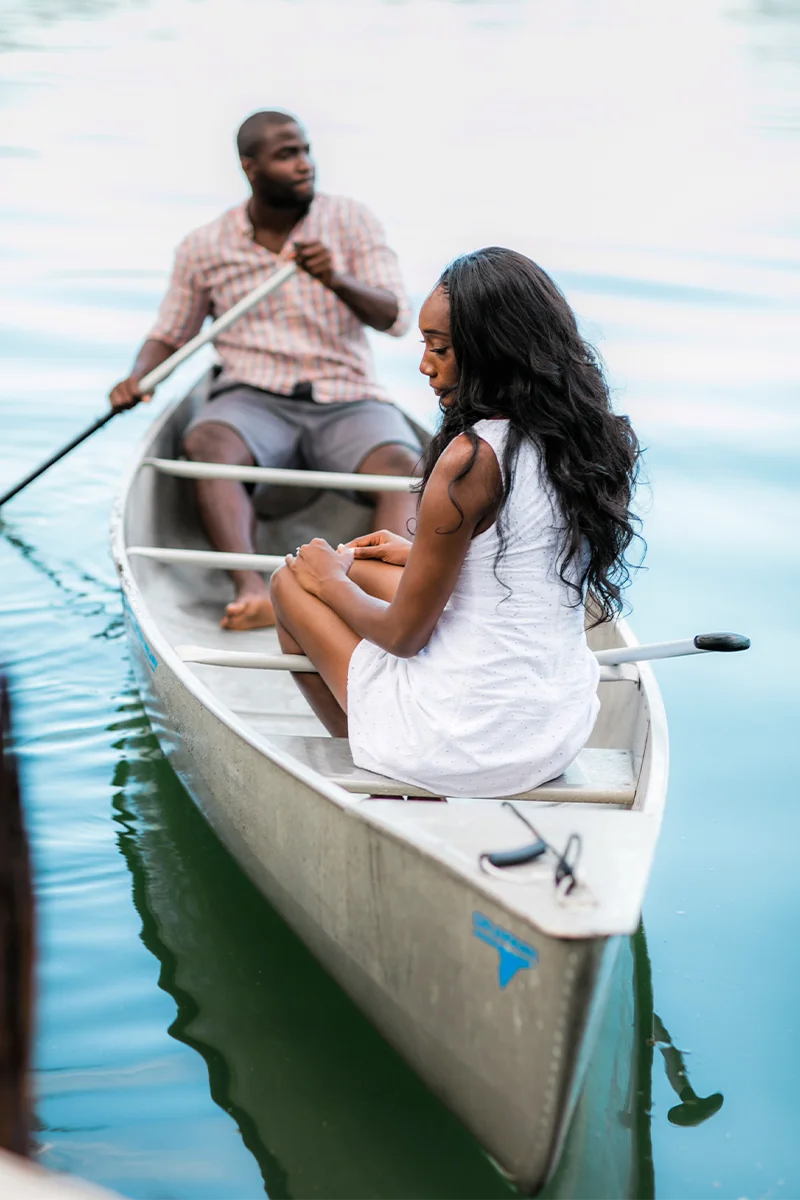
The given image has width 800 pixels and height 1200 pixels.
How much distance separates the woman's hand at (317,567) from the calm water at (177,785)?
59 centimetres

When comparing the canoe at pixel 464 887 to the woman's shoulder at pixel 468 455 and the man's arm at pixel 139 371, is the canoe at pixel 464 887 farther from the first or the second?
the man's arm at pixel 139 371

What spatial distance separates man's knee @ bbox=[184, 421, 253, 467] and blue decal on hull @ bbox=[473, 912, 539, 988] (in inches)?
86.4

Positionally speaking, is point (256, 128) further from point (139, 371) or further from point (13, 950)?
point (13, 950)

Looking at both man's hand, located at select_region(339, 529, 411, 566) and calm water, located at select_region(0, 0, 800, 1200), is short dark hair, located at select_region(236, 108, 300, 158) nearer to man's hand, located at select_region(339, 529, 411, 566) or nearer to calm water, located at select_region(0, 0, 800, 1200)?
calm water, located at select_region(0, 0, 800, 1200)

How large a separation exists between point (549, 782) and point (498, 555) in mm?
416

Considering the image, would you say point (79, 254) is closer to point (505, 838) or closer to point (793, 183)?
point (793, 183)

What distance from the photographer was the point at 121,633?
4031mm

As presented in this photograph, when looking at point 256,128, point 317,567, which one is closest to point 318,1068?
point 317,567

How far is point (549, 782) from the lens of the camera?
2250 mm

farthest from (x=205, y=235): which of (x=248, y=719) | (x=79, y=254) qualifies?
(x=79, y=254)

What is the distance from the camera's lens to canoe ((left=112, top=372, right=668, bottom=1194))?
1.62 meters

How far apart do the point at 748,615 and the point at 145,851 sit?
2.25m

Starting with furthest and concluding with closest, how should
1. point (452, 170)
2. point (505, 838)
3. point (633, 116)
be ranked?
point (633, 116) < point (452, 170) < point (505, 838)

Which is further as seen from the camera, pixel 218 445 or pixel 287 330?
pixel 287 330
